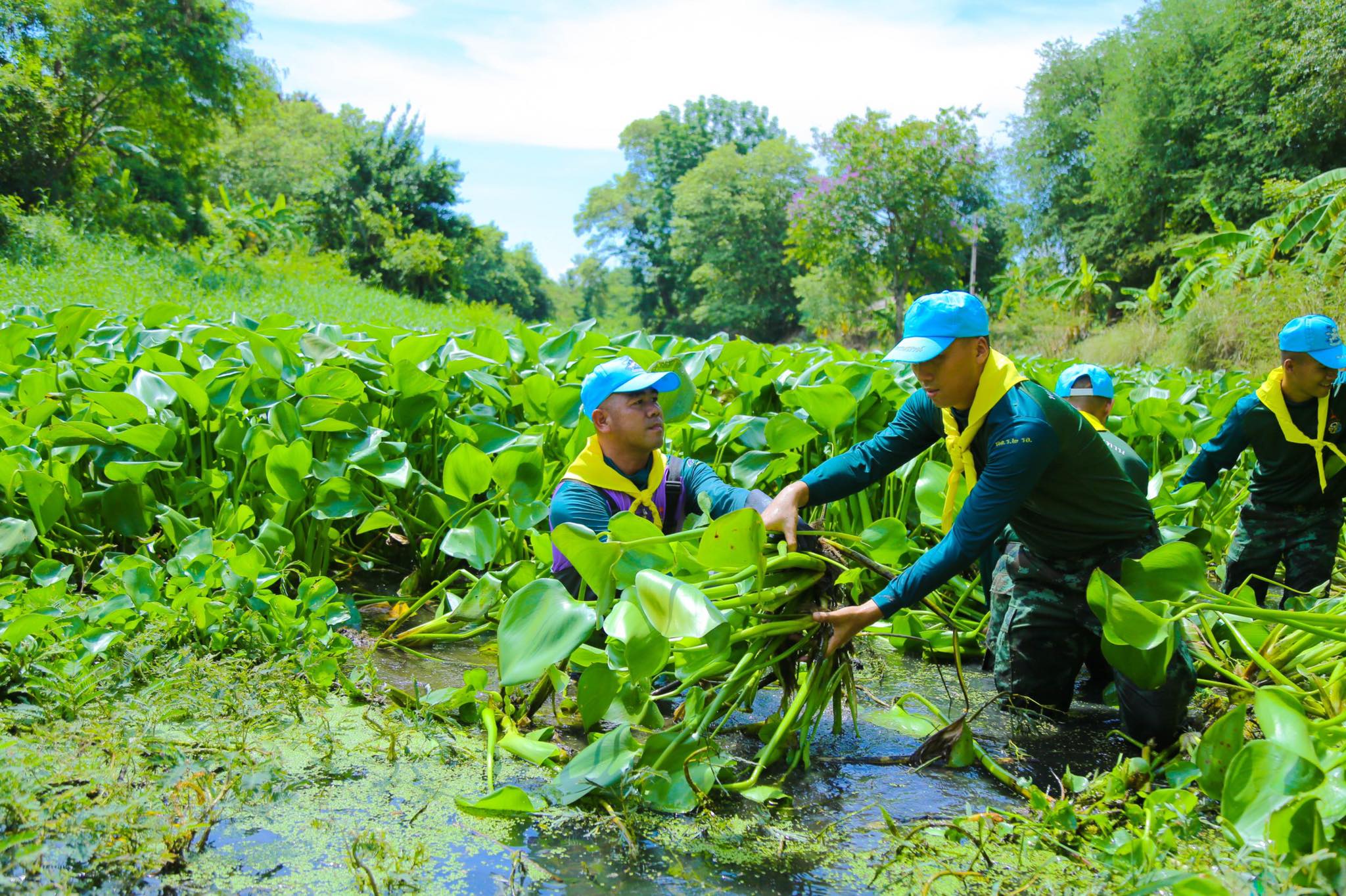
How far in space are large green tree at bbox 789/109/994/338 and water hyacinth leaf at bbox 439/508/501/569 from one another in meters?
31.7

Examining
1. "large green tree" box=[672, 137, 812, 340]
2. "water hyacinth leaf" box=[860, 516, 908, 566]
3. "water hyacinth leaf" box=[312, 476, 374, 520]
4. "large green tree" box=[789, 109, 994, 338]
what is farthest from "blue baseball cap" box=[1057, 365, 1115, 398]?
"large green tree" box=[672, 137, 812, 340]

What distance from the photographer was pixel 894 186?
3319 centimetres

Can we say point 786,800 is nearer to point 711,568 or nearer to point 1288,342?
point 711,568

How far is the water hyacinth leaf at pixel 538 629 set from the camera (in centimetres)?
207

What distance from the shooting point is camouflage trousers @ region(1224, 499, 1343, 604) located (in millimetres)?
4211

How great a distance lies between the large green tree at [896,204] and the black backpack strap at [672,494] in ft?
104

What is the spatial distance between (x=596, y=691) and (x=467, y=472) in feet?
5.06

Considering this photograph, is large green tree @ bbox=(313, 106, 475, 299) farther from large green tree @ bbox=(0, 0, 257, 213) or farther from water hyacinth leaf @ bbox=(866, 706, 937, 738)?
water hyacinth leaf @ bbox=(866, 706, 937, 738)

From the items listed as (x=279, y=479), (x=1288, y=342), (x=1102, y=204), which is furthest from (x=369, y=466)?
(x=1102, y=204)

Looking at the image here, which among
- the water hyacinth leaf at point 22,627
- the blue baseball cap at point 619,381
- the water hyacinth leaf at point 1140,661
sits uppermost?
the blue baseball cap at point 619,381

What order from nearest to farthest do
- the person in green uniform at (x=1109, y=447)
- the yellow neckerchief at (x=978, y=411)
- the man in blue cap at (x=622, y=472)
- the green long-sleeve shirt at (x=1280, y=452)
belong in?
the yellow neckerchief at (x=978, y=411) < the man in blue cap at (x=622, y=472) < the person in green uniform at (x=1109, y=447) < the green long-sleeve shirt at (x=1280, y=452)

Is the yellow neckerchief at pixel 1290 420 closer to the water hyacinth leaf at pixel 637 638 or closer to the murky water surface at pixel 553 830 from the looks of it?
the murky water surface at pixel 553 830

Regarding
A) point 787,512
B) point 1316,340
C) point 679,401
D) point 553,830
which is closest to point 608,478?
point 787,512

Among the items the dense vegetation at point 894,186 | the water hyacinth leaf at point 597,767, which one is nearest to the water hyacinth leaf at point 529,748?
the water hyacinth leaf at point 597,767
